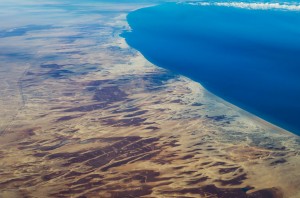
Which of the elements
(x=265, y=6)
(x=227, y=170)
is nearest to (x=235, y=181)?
(x=227, y=170)

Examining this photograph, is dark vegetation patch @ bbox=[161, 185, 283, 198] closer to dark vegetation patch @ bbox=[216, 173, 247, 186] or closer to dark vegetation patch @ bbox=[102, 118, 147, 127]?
dark vegetation patch @ bbox=[216, 173, 247, 186]

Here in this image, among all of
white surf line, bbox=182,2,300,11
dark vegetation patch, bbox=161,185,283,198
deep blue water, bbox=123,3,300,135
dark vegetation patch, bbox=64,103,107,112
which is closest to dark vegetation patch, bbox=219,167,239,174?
dark vegetation patch, bbox=161,185,283,198

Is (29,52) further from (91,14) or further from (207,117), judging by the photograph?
(91,14)

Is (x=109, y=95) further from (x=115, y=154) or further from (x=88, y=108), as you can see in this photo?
(x=115, y=154)

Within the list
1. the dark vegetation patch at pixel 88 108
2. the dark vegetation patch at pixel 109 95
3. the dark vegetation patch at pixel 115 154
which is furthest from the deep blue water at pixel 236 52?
the dark vegetation patch at pixel 88 108

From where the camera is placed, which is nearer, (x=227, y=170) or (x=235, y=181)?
(x=235, y=181)

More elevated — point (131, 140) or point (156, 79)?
point (156, 79)

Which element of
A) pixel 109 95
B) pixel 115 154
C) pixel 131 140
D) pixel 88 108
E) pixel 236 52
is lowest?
pixel 115 154

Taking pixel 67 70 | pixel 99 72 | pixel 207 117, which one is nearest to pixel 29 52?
pixel 67 70
